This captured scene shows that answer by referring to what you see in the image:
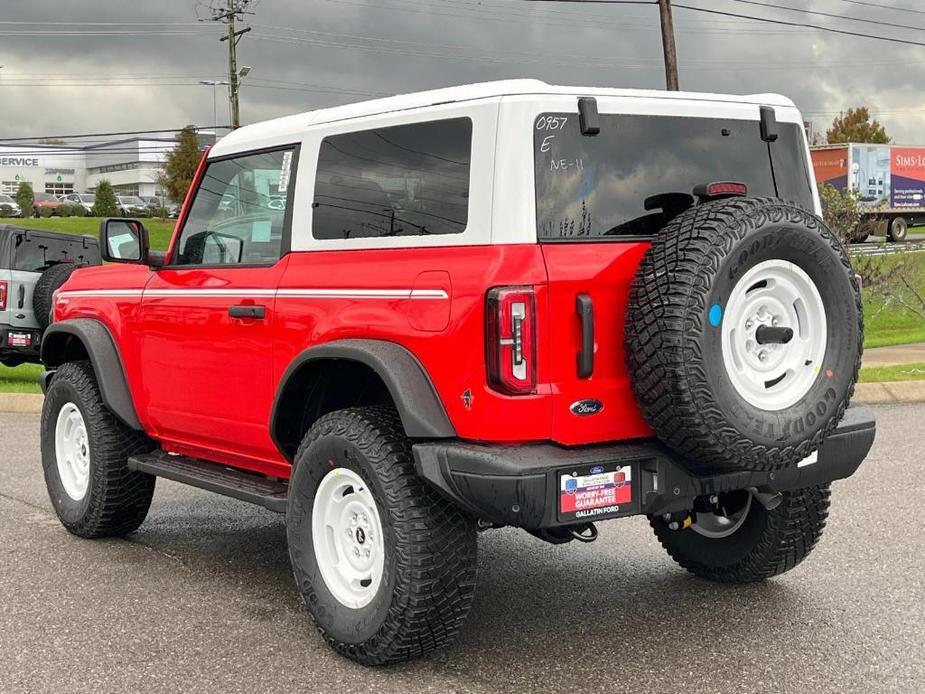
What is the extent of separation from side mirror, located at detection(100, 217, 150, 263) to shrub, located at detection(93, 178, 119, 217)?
210 feet

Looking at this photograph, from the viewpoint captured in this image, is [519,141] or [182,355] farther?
[182,355]

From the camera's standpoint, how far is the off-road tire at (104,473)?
5.99m

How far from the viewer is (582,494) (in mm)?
3809

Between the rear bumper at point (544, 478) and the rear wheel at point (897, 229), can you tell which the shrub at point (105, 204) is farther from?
the rear bumper at point (544, 478)

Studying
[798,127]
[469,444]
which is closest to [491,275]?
[469,444]

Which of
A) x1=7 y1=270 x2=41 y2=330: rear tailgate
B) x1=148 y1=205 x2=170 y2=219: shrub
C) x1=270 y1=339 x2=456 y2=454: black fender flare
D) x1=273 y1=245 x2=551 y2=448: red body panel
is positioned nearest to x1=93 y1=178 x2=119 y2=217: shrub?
x1=148 y1=205 x2=170 y2=219: shrub

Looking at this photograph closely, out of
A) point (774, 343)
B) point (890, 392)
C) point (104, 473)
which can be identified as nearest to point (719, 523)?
point (774, 343)

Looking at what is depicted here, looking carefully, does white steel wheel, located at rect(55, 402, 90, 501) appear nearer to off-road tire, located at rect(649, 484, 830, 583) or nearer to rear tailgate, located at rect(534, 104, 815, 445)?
off-road tire, located at rect(649, 484, 830, 583)

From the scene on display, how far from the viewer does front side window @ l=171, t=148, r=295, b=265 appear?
16.3ft

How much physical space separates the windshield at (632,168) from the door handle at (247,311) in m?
1.45

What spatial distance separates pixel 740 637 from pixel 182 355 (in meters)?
2.81

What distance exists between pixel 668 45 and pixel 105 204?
2252 inches

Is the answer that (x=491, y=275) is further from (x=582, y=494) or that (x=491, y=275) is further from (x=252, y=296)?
(x=252, y=296)

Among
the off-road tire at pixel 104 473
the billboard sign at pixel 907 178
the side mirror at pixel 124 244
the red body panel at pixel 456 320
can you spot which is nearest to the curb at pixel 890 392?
the off-road tire at pixel 104 473
